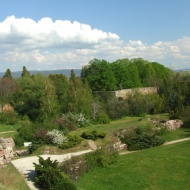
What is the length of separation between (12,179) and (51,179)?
2.04 metres

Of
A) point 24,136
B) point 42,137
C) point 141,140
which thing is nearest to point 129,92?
point 141,140

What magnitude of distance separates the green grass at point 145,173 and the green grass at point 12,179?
117 inches

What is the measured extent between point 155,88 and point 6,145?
2782cm

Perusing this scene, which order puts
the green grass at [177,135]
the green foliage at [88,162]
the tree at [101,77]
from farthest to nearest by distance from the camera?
the tree at [101,77] → the green grass at [177,135] → the green foliage at [88,162]

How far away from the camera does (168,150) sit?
72.2 feet

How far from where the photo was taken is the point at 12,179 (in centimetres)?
1549

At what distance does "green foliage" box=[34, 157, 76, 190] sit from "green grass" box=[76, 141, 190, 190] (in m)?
1.25

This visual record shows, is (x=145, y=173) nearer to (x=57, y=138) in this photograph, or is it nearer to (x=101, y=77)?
(x=57, y=138)

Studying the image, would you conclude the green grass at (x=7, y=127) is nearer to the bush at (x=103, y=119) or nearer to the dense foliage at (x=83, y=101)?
the dense foliage at (x=83, y=101)

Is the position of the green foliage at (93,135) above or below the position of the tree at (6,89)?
below

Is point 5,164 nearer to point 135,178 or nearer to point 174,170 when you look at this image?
point 135,178

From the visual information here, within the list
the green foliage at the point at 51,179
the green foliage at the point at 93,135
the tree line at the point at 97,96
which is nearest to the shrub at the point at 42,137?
the green foliage at the point at 93,135

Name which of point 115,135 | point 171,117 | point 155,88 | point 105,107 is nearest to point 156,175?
point 115,135

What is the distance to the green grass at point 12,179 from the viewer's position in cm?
1448
